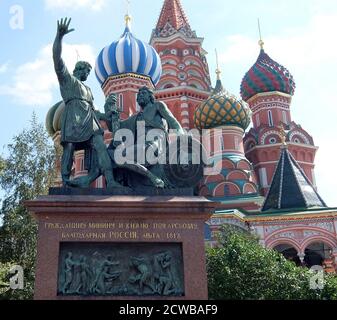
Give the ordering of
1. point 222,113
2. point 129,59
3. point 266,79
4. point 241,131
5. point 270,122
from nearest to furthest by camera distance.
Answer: point 222,113
point 241,131
point 129,59
point 270,122
point 266,79

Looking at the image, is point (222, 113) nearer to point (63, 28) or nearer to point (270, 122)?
point (270, 122)

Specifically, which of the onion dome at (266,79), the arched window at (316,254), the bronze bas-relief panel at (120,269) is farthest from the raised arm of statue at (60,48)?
the onion dome at (266,79)

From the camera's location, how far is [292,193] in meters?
25.5

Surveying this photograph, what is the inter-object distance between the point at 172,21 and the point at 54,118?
1494cm

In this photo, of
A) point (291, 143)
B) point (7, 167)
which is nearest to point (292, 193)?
point (291, 143)

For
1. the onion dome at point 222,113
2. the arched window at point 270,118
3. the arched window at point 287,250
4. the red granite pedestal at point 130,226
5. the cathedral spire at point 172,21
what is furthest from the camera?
the cathedral spire at point 172,21

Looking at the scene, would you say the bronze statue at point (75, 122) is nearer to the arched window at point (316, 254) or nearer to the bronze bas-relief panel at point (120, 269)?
the bronze bas-relief panel at point (120, 269)

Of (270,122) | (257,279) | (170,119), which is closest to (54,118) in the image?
(270,122)

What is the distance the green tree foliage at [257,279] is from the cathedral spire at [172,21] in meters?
28.6

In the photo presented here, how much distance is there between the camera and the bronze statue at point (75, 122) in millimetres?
9383

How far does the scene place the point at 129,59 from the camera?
111 feet

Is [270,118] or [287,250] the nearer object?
[287,250]
